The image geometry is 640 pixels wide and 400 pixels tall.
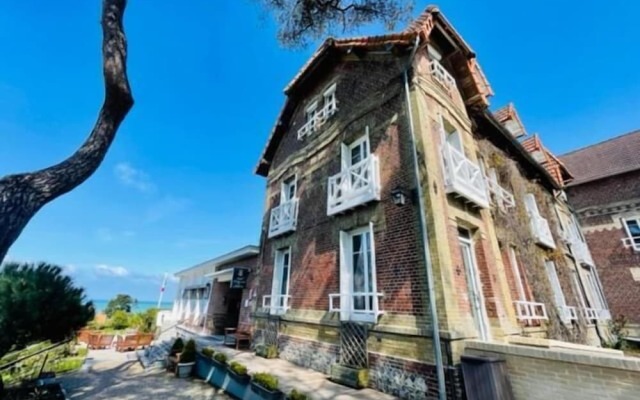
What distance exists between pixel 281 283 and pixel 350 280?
12.4 feet

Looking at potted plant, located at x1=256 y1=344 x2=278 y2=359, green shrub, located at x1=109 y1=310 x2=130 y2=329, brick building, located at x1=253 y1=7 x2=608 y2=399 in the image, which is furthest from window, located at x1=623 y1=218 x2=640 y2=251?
green shrub, located at x1=109 y1=310 x2=130 y2=329

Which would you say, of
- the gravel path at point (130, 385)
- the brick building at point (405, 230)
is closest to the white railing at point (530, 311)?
the brick building at point (405, 230)

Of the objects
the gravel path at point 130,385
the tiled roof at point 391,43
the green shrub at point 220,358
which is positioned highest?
the tiled roof at point 391,43

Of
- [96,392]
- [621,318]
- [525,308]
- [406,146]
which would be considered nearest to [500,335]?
[525,308]

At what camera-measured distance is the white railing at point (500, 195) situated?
8.41 m

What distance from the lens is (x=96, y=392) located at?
7.20 metres

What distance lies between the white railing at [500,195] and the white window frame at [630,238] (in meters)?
9.40

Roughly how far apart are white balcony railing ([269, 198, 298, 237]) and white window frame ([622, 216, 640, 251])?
16.1 metres

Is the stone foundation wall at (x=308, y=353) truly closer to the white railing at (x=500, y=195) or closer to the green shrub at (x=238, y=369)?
the green shrub at (x=238, y=369)

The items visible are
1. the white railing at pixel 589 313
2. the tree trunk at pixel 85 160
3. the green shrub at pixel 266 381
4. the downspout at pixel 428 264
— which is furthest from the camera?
the white railing at pixel 589 313

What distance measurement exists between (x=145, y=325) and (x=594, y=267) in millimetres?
27994

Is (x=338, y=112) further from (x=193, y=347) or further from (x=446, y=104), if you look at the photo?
(x=193, y=347)

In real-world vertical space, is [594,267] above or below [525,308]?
above

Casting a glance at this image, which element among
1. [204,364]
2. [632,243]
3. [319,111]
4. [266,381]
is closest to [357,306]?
[266,381]
